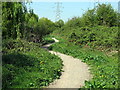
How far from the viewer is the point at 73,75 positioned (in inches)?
341

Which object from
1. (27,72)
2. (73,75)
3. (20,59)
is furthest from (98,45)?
(27,72)

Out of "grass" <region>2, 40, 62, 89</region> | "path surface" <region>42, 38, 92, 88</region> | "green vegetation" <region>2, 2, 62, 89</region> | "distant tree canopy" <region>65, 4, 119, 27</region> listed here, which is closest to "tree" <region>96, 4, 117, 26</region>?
"distant tree canopy" <region>65, 4, 119, 27</region>

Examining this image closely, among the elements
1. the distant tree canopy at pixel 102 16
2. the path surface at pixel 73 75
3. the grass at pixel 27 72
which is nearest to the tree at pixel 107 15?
the distant tree canopy at pixel 102 16

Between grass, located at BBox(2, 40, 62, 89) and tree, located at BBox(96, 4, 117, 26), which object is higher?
tree, located at BBox(96, 4, 117, 26)

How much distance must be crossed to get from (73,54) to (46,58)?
2705 mm

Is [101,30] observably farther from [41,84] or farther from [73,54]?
[41,84]

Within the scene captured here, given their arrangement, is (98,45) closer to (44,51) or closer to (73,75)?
(44,51)

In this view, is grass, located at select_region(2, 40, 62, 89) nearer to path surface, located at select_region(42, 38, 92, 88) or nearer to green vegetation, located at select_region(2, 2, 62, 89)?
green vegetation, located at select_region(2, 2, 62, 89)

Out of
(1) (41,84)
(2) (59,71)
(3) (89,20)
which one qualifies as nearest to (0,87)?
(1) (41,84)

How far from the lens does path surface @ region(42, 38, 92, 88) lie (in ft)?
24.4

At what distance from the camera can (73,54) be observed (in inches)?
524

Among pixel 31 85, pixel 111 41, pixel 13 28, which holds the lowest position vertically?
pixel 31 85

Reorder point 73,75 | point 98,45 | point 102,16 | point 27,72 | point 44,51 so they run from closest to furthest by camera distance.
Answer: point 27,72 < point 73,75 < point 44,51 < point 98,45 < point 102,16

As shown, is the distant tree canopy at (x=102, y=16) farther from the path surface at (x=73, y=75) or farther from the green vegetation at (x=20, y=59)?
the path surface at (x=73, y=75)
